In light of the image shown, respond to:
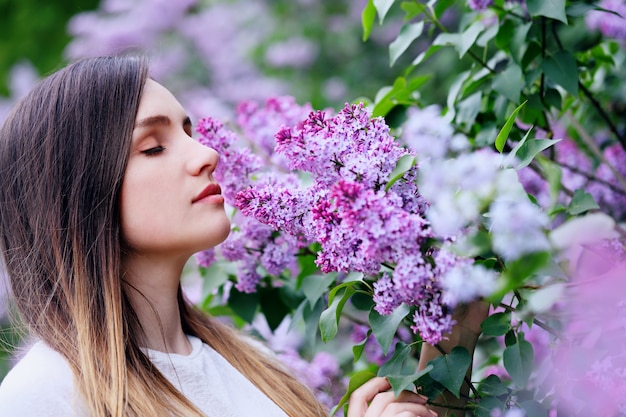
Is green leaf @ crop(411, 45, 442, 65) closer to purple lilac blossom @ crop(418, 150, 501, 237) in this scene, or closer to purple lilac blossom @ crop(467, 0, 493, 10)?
purple lilac blossom @ crop(467, 0, 493, 10)

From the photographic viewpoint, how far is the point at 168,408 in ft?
4.04

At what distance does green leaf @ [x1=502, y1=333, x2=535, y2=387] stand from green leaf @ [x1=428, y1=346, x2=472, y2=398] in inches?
2.3

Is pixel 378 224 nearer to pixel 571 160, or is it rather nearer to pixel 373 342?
pixel 373 342

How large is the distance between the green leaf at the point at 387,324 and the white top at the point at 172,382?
0.50 meters

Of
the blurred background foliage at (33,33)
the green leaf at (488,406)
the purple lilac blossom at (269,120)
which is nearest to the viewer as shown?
the green leaf at (488,406)

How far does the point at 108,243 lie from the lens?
1.29 meters

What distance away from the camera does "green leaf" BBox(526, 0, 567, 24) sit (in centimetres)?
123

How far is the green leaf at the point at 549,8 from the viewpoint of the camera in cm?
123

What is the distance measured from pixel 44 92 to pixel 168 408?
0.66 meters

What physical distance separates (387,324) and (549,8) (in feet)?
2.17

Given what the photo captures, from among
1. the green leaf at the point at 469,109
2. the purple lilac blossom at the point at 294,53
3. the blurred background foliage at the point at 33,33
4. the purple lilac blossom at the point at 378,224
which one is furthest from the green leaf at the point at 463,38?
the blurred background foliage at the point at 33,33

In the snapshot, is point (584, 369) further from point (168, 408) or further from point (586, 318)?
point (168, 408)

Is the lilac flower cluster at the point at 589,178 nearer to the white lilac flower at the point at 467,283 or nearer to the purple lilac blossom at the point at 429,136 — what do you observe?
the purple lilac blossom at the point at 429,136

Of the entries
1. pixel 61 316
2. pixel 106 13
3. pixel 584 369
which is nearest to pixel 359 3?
pixel 106 13
